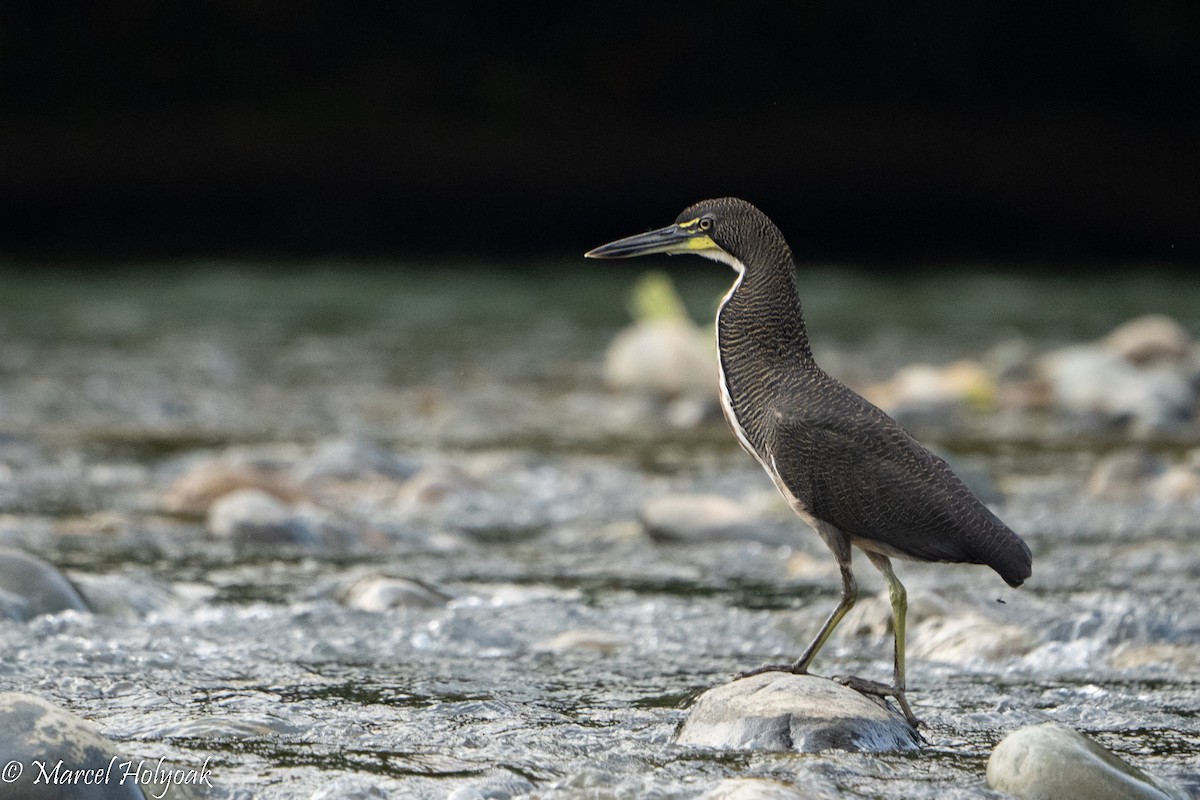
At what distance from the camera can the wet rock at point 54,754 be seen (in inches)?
102

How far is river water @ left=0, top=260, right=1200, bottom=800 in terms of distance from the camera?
10.0 feet

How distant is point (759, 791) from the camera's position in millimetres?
2648

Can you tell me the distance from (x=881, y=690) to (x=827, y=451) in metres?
0.47

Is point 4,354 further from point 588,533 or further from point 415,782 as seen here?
point 415,782

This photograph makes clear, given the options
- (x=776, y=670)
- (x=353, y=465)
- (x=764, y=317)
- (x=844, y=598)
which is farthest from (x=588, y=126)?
(x=776, y=670)

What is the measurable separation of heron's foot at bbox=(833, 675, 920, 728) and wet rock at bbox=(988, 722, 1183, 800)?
36cm

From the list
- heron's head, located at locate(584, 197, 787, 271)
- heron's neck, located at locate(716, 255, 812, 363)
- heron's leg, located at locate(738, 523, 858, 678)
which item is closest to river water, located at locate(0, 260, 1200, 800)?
heron's leg, located at locate(738, 523, 858, 678)

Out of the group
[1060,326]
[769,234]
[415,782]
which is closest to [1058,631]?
[769,234]

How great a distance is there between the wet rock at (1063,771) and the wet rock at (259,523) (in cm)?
280

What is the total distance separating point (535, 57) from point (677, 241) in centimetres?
1720

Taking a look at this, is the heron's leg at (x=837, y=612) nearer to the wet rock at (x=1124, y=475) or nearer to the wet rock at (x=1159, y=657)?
the wet rock at (x=1159, y=657)

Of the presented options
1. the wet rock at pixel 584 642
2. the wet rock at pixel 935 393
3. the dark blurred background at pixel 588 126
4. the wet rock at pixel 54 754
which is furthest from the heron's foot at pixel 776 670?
the dark blurred background at pixel 588 126

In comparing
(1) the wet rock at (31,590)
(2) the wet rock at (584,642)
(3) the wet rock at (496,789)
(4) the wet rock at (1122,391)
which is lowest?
(1) the wet rock at (31,590)

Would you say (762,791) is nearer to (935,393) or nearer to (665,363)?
(935,393)
